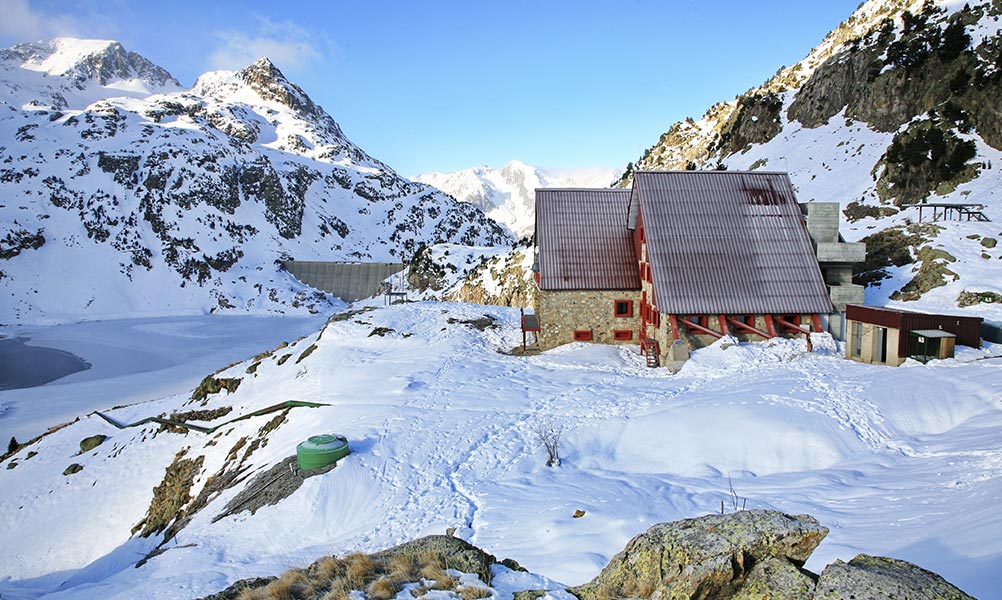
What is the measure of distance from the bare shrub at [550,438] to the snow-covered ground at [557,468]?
0.94 ft

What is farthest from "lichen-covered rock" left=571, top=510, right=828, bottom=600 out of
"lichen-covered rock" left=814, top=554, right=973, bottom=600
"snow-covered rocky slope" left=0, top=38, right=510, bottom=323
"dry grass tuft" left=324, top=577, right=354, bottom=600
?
"snow-covered rocky slope" left=0, top=38, right=510, bottom=323

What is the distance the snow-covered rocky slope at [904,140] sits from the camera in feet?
100

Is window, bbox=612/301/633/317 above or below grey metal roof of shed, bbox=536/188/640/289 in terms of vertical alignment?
below

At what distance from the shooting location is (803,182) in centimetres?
5112

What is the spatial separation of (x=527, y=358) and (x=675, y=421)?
1171cm

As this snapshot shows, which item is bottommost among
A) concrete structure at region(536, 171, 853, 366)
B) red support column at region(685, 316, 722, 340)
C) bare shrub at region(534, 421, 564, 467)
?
bare shrub at region(534, 421, 564, 467)

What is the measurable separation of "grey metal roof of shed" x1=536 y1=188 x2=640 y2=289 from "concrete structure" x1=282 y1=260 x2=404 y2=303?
72.7 meters

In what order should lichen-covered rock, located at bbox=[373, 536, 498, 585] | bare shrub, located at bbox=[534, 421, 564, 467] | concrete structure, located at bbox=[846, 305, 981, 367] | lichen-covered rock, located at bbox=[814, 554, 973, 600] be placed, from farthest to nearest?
concrete structure, located at bbox=[846, 305, 981, 367] < bare shrub, located at bbox=[534, 421, 564, 467] < lichen-covered rock, located at bbox=[373, 536, 498, 585] < lichen-covered rock, located at bbox=[814, 554, 973, 600]

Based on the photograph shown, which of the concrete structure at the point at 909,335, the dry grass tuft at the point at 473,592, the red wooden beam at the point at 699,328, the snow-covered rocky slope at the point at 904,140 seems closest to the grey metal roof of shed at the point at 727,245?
the red wooden beam at the point at 699,328

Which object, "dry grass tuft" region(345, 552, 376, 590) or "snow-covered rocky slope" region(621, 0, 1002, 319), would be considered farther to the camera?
"snow-covered rocky slope" region(621, 0, 1002, 319)

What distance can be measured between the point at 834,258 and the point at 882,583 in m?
26.7

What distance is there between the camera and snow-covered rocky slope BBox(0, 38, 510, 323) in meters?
97.2

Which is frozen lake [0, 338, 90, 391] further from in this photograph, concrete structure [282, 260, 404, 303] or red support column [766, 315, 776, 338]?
red support column [766, 315, 776, 338]

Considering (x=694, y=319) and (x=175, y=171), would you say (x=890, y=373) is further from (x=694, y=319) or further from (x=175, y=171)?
(x=175, y=171)
